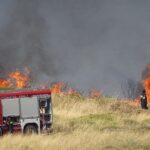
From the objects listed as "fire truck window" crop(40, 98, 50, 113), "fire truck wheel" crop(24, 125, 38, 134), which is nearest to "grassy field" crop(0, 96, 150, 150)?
"fire truck wheel" crop(24, 125, 38, 134)

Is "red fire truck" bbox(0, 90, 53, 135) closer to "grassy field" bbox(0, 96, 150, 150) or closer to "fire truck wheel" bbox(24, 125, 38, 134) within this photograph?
"fire truck wheel" bbox(24, 125, 38, 134)

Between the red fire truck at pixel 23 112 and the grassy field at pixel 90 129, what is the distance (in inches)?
47.1

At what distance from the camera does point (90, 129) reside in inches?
1193

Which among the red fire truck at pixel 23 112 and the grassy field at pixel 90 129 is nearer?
the grassy field at pixel 90 129

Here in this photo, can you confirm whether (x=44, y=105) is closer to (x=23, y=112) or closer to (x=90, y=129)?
(x=23, y=112)

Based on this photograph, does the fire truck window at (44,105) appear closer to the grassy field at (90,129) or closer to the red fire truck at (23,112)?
the red fire truck at (23,112)

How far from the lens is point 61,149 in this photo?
861 inches

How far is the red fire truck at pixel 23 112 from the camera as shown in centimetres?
3000

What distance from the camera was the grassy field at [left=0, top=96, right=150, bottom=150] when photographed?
915 inches

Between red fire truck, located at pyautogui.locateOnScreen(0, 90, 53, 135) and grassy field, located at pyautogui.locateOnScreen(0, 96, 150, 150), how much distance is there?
120cm

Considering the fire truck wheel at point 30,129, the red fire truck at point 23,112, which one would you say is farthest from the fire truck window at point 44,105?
the fire truck wheel at point 30,129

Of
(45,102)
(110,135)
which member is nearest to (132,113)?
(45,102)

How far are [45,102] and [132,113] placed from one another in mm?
13392

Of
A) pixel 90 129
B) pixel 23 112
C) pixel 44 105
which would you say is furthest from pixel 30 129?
pixel 90 129
